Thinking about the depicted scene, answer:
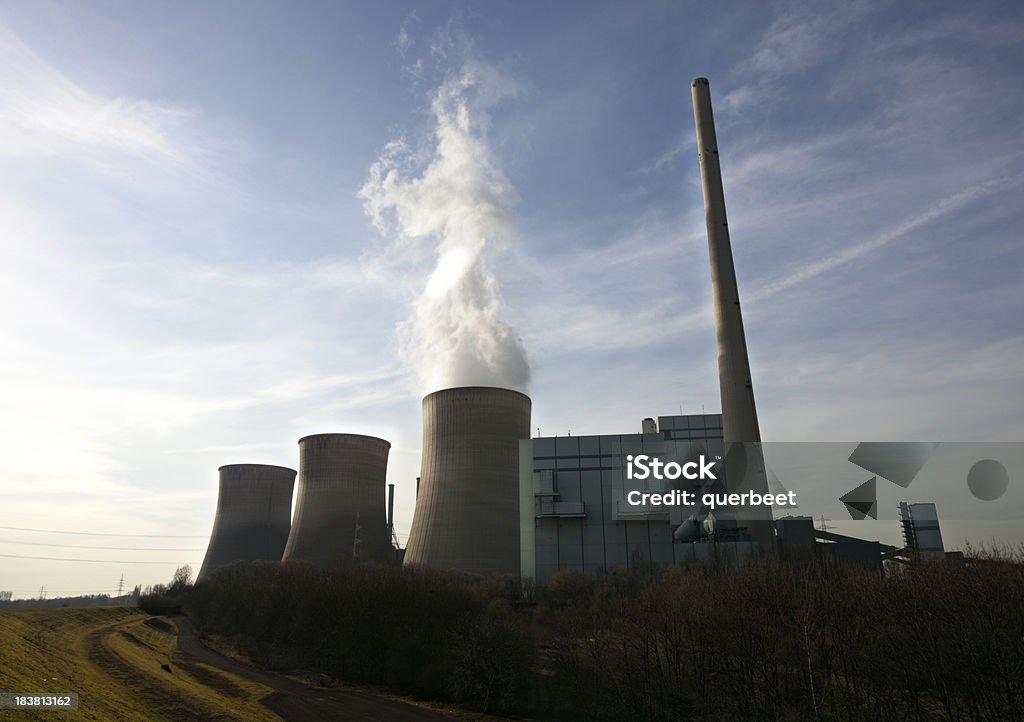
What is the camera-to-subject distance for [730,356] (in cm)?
2306

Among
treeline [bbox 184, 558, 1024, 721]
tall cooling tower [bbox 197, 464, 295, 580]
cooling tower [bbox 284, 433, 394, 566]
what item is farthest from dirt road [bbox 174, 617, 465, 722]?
tall cooling tower [bbox 197, 464, 295, 580]

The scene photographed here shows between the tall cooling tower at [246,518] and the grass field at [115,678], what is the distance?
1248cm

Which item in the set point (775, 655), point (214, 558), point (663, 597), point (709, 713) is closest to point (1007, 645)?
point (775, 655)

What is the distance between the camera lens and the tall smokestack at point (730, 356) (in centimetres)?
2203

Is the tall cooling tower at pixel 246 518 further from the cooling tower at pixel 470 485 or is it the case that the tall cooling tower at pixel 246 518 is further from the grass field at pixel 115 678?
the cooling tower at pixel 470 485

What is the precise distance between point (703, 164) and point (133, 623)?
29055 mm

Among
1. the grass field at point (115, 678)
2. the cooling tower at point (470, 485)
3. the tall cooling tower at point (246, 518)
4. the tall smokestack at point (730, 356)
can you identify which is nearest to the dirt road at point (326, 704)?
the grass field at point (115, 678)

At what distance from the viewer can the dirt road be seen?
1280 centimetres

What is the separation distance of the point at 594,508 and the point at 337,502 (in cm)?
1117

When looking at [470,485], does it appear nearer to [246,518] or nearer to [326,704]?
[326,704]

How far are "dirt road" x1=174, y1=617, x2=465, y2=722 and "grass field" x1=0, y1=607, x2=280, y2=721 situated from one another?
0.50 metres

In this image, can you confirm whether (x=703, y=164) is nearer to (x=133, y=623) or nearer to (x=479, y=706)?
(x=479, y=706)

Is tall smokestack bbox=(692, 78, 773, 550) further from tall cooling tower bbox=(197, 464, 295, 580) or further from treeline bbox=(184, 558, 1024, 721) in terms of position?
tall cooling tower bbox=(197, 464, 295, 580)

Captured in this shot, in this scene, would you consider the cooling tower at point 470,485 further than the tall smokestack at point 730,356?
Yes
